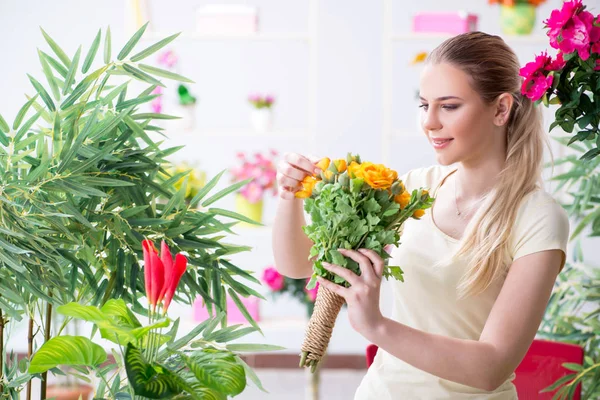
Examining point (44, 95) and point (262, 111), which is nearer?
point (44, 95)

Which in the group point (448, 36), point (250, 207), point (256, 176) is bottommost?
point (250, 207)

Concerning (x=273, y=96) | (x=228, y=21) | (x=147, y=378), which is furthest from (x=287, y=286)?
(x=147, y=378)

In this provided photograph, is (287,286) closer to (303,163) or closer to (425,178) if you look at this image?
(425,178)

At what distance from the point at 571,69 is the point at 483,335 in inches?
20.5

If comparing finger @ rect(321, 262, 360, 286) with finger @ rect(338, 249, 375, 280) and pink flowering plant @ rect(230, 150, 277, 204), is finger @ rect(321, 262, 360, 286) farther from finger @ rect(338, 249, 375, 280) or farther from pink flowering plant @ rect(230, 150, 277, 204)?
pink flowering plant @ rect(230, 150, 277, 204)

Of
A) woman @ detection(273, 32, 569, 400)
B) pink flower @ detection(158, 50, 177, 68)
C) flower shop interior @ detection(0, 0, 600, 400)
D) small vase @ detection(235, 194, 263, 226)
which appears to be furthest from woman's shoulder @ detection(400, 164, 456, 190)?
pink flower @ detection(158, 50, 177, 68)

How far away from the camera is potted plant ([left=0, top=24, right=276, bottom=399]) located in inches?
49.0

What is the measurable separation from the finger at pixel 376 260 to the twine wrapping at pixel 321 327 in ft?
0.37

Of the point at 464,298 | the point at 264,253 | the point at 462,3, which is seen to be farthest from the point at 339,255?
the point at 462,3

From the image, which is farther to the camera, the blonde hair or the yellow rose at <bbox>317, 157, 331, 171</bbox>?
the blonde hair

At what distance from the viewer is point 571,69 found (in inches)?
54.6

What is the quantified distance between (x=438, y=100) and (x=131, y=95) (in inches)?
133

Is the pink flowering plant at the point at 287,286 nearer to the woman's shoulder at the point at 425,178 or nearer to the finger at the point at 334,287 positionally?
the woman's shoulder at the point at 425,178

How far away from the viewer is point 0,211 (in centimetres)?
127
